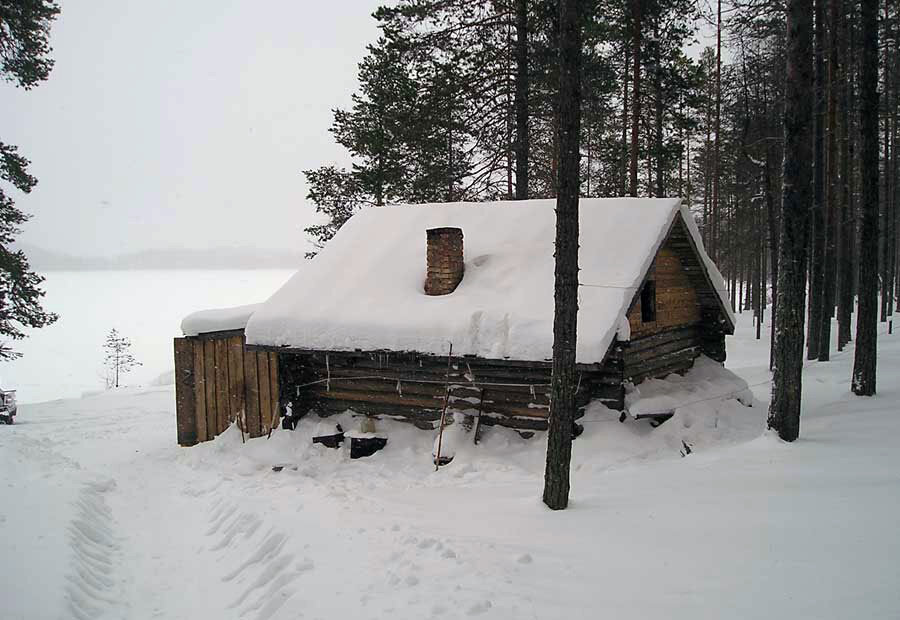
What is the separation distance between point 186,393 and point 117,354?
122 feet

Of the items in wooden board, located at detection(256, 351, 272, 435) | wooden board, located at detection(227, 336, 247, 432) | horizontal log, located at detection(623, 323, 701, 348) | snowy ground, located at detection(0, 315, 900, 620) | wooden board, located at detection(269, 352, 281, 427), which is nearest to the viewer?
snowy ground, located at detection(0, 315, 900, 620)

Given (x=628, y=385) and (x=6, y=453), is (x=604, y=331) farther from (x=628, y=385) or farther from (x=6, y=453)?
(x=6, y=453)

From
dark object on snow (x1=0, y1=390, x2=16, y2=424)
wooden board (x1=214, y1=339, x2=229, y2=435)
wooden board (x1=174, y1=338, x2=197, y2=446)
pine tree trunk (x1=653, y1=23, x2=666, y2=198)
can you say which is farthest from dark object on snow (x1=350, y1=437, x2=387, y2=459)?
pine tree trunk (x1=653, y1=23, x2=666, y2=198)

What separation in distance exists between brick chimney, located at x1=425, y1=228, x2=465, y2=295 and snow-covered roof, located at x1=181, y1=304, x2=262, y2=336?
4.09m

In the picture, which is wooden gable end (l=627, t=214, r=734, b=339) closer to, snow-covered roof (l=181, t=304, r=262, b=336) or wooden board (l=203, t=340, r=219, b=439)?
snow-covered roof (l=181, t=304, r=262, b=336)

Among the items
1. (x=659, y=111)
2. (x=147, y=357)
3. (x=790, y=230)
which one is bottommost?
(x=147, y=357)

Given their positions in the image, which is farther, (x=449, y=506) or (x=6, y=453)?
(x=6, y=453)

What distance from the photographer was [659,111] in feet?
60.3

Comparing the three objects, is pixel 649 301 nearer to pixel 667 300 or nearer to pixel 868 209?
pixel 667 300

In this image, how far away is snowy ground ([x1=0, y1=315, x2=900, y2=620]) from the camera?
4520 millimetres

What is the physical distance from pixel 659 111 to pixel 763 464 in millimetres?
14218

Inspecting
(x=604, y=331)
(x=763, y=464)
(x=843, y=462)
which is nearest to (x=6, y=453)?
(x=604, y=331)

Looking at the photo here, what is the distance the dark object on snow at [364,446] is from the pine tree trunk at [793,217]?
20.3 ft

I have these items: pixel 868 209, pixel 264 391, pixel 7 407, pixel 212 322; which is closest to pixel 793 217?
pixel 868 209
